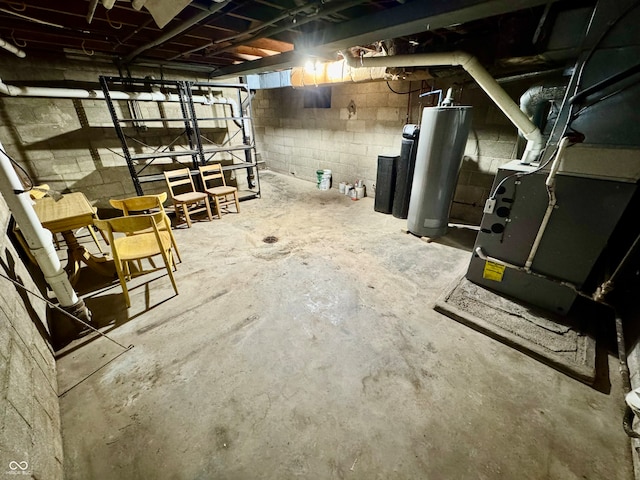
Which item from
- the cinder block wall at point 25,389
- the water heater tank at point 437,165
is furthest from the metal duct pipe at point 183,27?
the water heater tank at point 437,165

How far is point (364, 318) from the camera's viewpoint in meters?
2.11

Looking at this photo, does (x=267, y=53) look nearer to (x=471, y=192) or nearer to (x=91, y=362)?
(x=471, y=192)

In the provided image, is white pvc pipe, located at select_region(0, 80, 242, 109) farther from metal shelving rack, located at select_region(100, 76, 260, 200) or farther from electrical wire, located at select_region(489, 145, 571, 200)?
electrical wire, located at select_region(489, 145, 571, 200)

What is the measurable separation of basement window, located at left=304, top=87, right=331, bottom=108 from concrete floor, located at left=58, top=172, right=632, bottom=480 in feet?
13.9

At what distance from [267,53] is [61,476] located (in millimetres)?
4898

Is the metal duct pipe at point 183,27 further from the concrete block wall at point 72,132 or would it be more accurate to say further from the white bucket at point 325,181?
the white bucket at point 325,181

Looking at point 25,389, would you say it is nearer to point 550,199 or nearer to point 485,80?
point 550,199

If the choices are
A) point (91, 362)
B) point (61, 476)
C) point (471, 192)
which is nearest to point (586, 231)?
point (471, 192)

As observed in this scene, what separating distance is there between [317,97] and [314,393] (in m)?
5.56

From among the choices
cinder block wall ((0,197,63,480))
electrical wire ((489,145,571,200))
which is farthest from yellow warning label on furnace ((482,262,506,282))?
cinder block wall ((0,197,63,480))

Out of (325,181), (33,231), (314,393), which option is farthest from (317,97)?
(314,393)

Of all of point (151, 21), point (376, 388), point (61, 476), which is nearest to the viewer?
point (61, 476)

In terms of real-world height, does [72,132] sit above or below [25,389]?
above

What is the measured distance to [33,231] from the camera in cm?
154
